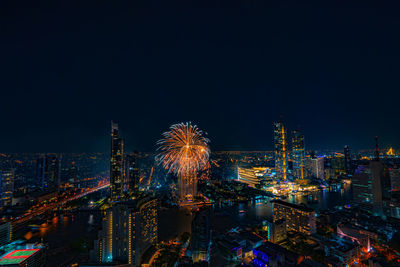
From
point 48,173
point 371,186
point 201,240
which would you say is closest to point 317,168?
point 371,186

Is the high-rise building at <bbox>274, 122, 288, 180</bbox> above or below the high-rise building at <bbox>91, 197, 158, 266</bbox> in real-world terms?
above

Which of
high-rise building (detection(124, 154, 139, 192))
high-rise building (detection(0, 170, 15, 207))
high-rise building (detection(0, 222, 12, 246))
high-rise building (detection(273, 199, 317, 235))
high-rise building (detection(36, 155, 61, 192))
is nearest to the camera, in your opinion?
high-rise building (detection(0, 222, 12, 246))

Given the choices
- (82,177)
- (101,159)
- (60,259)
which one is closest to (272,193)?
(60,259)

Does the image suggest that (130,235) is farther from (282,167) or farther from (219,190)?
(282,167)

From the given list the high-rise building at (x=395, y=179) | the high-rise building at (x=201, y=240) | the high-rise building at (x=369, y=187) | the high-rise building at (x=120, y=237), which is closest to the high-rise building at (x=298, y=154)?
the high-rise building at (x=395, y=179)

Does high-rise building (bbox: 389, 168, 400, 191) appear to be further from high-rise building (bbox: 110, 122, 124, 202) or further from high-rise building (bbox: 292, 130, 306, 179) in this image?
high-rise building (bbox: 110, 122, 124, 202)

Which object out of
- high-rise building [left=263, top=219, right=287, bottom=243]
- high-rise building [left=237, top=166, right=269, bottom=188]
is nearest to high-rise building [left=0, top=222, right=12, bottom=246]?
high-rise building [left=263, top=219, right=287, bottom=243]
